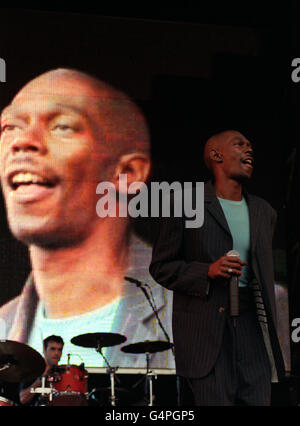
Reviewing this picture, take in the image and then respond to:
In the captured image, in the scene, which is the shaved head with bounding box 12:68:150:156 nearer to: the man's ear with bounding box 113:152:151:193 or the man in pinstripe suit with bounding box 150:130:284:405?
the man's ear with bounding box 113:152:151:193

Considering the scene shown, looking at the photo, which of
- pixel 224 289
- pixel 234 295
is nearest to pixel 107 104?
pixel 224 289

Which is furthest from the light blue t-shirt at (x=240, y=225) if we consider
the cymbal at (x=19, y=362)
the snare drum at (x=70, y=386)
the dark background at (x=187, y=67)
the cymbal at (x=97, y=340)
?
the dark background at (x=187, y=67)

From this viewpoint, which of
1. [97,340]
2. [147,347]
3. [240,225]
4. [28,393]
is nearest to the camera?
[240,225]

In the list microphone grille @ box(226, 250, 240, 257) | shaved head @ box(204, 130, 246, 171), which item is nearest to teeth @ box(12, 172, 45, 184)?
shaved head @ box(204, 130, 246, 171)

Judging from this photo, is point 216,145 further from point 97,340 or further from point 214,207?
point 97,340

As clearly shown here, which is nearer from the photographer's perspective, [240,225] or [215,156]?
[240,225]

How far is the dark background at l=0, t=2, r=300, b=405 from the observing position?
20.8 ft

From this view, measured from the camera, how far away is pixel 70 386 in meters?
5.74

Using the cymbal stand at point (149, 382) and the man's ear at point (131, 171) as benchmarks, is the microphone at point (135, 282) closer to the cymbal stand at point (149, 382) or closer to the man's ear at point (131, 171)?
the cymbal stand at point (149, 382)

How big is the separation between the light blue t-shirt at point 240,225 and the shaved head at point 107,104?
343cm

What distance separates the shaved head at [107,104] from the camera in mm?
6340

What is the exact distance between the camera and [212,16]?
638 cm

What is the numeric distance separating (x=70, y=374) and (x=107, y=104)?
2.35 metres

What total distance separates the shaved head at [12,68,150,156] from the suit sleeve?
3492 millimetres
